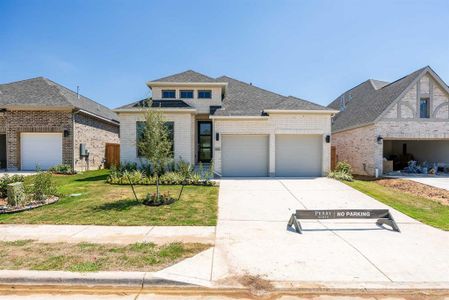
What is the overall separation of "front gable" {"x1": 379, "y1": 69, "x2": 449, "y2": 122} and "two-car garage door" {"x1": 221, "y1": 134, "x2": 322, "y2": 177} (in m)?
5.68

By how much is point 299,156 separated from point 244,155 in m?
3.38

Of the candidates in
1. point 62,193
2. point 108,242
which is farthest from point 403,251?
point 62,193

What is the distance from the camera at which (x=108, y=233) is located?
18.8 feet

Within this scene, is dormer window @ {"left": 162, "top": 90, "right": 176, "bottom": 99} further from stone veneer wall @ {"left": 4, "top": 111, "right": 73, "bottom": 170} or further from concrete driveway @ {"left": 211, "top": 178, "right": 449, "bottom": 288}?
concrete driveway @ {"left": 211, "top": 178, "right": 449, "bottom": 288}

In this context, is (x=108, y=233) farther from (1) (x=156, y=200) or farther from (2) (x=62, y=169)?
(2) (x=62, y=169)

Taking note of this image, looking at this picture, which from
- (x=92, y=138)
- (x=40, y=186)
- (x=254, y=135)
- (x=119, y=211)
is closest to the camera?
(x=119, y=211)

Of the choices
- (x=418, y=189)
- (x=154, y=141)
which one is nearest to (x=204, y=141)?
(x=154, y=141)

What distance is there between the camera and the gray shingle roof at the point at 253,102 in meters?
15.0

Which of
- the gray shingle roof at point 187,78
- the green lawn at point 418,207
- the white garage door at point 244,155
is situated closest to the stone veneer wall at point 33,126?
the gray shingle roof at point 187,78

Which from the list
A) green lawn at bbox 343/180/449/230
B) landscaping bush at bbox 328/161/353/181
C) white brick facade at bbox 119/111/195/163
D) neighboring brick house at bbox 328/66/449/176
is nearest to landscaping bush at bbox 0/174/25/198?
white brick facade at bbox 119/111/195/163

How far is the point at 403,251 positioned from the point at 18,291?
265 inches

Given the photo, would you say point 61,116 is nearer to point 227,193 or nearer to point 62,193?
point 62,193

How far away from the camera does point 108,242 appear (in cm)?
517

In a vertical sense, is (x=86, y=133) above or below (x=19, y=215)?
above
